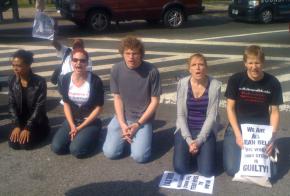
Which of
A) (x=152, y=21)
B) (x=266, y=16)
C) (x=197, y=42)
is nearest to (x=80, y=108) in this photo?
(x=197, y=42)

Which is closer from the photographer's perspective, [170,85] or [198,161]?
[198,161]

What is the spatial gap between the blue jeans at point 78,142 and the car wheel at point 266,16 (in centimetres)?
1450

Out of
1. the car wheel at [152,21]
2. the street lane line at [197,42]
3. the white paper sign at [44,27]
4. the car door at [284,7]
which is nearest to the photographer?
the white paper sign at [44,27]

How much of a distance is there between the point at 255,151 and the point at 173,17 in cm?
1333

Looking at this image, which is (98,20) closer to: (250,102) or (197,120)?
(197,120)

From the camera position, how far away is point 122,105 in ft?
19.0

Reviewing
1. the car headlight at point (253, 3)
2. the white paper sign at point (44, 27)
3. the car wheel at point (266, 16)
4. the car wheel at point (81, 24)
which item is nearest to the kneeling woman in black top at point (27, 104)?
the white paper sign at point (44, 27)

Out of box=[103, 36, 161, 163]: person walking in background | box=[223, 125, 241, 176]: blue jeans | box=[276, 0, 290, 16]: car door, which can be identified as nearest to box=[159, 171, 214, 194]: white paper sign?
box=[223, 125, 241, 176]: blue jeans

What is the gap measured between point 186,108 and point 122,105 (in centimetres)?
89

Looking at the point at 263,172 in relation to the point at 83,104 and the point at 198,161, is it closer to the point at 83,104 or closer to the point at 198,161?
the point at 198,161

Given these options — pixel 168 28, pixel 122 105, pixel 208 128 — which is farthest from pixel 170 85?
pixel 168 28

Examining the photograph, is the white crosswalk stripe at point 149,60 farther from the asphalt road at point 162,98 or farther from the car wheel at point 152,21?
the car wheel at point 152,21

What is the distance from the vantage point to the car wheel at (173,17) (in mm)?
17688

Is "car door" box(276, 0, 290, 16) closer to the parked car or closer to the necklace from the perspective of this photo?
the parked car
